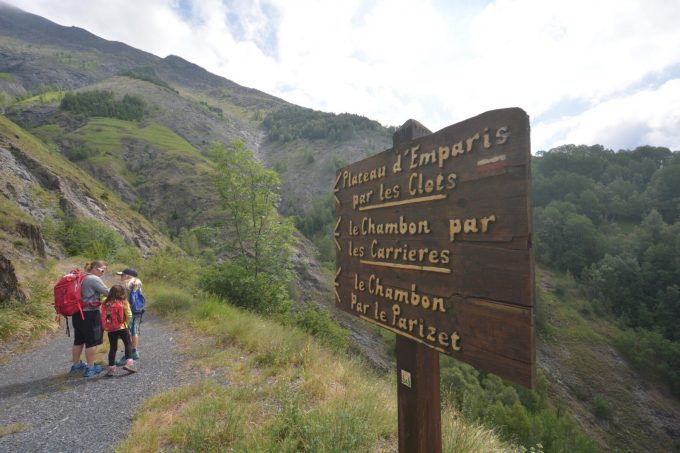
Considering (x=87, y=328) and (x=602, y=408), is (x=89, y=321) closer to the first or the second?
(x=87, y=328)

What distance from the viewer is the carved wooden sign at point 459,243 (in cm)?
147

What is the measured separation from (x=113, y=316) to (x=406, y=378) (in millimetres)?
4980

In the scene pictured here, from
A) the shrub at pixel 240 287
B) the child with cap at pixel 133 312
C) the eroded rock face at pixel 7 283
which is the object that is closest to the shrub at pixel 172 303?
the shrub at pixel 240 287

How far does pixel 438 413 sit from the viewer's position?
7.09 ft

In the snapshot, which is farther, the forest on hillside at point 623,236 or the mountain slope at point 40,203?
the forest on hillside at point 623,236

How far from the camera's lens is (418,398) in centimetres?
213

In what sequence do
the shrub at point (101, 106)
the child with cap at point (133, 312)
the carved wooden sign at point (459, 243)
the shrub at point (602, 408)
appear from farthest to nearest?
the shrub at point (101, 106), the shrub at point (602, 408), the child with cap at point (133, 312), the carved wooden sign at point (459, 243)

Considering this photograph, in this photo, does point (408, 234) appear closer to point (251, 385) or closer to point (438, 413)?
point (438, 413)

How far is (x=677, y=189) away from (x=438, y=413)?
98.4 metres

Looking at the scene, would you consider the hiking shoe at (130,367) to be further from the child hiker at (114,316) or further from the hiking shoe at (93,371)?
the hiking shoe at (93,371)

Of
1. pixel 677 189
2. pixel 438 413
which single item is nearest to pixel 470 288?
pixel 438 413

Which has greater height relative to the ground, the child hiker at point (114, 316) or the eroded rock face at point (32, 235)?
the eroded rock face at point (32, 235)

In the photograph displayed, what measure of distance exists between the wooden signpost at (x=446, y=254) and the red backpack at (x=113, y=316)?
4392 millimetres

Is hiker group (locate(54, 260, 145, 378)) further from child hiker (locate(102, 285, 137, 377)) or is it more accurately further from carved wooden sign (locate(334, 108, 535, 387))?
carved wooden sign (locate(334, 108, 535, 387))
